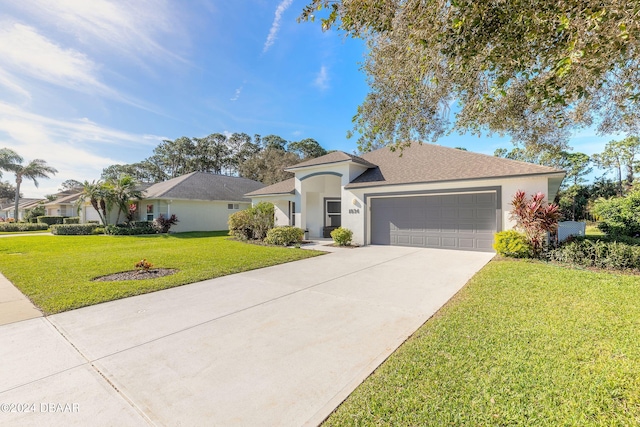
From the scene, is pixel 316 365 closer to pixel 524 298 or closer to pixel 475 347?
pixel 475 347

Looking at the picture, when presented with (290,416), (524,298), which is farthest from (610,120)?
(290,416)

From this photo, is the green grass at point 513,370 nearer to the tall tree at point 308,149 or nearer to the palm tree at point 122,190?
the palm tree at point 122,190

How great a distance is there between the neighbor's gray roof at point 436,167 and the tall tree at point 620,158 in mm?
36913

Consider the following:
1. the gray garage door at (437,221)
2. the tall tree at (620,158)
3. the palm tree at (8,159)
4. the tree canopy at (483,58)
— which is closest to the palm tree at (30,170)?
the palm tree at (8,159)

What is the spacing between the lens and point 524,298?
5.27 meters

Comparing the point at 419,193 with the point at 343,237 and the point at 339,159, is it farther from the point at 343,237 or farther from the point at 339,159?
the point at 339,159

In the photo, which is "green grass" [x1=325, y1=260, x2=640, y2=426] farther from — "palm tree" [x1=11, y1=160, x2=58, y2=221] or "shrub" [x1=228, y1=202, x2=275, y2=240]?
"palm tree" [x1=11, y1=160, x2=58, y2=221]

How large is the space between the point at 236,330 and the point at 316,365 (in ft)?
5.02

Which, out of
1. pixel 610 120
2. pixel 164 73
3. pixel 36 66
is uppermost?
pixel 164 73

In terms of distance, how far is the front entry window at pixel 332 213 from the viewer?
18.0 metres

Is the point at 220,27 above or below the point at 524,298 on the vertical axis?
above

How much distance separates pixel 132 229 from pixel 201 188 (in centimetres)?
631

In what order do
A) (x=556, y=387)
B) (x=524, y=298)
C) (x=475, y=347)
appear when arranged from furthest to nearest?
(x=524, y=298)
(x=475, y=347)
(x=556, y=387)

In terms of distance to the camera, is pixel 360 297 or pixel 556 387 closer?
pixel 556 387
